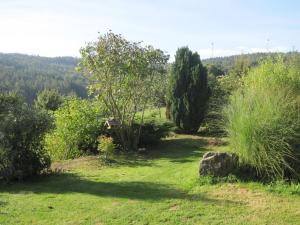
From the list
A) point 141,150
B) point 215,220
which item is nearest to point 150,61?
point 141,150

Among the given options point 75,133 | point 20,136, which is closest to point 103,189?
point 20,136

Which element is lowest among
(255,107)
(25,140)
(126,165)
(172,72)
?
(126,165)

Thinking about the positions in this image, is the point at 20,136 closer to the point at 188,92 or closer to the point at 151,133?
the point at 151,133

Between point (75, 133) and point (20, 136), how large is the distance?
5.41 meters

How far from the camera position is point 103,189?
8.55m

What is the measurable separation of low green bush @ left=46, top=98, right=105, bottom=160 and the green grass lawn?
488cm

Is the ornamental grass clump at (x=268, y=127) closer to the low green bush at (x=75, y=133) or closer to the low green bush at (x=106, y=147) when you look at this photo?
the low green bush at (x=106, y=147)

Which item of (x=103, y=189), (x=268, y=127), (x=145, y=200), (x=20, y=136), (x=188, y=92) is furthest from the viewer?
(x=188, y=92)

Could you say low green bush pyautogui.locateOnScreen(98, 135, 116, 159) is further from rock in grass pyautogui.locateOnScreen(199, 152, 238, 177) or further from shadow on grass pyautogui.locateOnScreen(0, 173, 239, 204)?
rock in grass pyautogui.locateOnScreen(199, 152, 238, 177)

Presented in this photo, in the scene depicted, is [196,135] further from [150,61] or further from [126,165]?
[126,165]

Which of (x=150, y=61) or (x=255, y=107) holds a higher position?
(x=150, y=61)

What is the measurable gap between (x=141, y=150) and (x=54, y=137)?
3.54 m

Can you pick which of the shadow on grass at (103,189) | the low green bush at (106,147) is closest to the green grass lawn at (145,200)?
the shadow on grass at (103,189)

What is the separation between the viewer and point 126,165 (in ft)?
40.7
